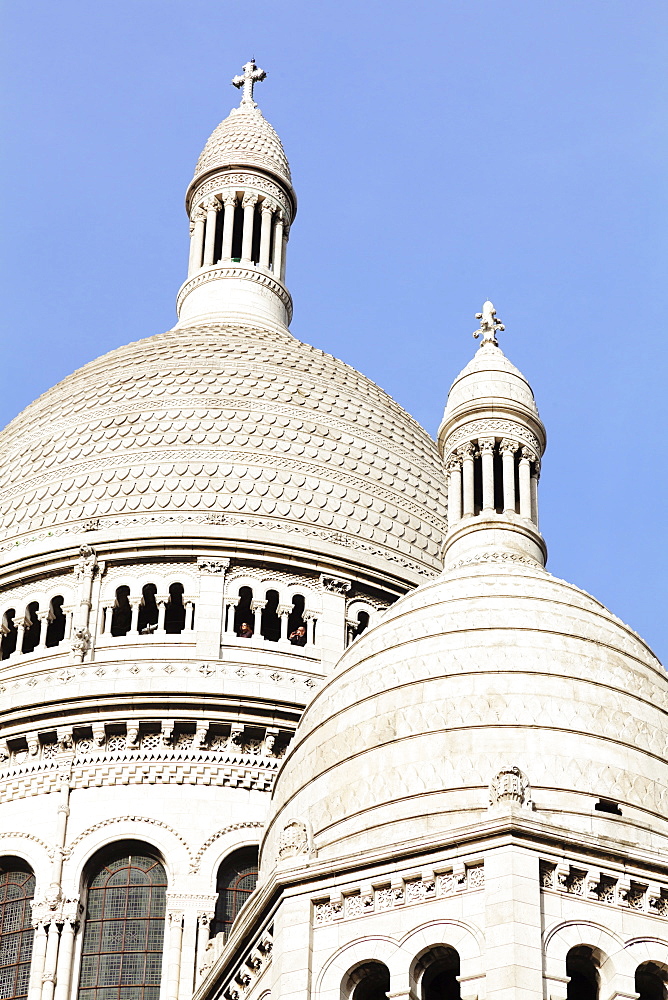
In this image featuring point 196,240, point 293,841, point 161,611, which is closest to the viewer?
point 293,841

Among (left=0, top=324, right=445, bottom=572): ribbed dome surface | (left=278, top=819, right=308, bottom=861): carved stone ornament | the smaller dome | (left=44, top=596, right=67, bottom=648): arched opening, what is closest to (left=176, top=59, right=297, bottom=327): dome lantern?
(left=0, top=324, right=445, bottom=572): ribbed dome surface

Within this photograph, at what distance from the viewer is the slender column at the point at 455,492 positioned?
128ft

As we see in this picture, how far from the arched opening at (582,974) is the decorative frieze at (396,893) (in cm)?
129

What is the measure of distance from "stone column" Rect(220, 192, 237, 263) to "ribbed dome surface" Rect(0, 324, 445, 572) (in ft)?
18.5

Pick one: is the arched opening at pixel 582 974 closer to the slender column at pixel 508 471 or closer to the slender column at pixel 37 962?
the slender column at pixel 508 471

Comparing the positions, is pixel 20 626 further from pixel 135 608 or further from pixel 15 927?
pixel 15 927

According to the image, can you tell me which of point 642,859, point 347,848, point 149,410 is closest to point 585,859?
point 642,859

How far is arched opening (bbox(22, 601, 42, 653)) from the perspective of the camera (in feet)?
→ 145

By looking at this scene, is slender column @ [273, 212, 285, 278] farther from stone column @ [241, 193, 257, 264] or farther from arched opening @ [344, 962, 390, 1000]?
arched opening @ [344, 962, 390, 1000]

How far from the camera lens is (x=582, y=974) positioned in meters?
27.7

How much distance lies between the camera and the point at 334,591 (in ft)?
145

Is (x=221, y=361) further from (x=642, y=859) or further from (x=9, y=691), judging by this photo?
(x=642, y=859)

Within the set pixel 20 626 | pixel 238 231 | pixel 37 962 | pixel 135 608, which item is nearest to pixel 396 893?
pixel 37 962

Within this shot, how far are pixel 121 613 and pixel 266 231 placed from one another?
1462cm
